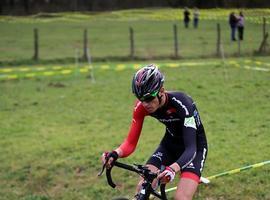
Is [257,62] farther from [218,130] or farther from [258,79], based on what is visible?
[218,130]

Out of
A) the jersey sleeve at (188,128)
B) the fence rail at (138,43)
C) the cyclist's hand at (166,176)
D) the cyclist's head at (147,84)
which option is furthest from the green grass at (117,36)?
the cyclist's hand at (166,176)

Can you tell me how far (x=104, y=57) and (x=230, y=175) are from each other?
20.5m

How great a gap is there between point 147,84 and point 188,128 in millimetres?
788

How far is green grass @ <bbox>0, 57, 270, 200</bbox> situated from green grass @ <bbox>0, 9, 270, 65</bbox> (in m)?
4.14

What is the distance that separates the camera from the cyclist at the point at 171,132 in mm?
5438

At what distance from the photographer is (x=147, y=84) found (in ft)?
17.7

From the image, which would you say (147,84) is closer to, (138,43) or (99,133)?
(99,133)

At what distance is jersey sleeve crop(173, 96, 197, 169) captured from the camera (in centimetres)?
559

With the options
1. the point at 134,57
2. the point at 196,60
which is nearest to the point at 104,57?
the point at 134,57

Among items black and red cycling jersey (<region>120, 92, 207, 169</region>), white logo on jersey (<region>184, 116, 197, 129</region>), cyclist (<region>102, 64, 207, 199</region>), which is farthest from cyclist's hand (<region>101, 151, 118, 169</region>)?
white logo on jersey (<region>184, 116, 197, 129</region>)

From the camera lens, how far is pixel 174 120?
598 centimetres

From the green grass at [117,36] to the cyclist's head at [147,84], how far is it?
13.2 metres

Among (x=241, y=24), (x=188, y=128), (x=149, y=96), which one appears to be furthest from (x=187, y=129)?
(x=241, y=24)

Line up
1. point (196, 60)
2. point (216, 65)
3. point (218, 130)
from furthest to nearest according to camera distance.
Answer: point (196, 60) → point (216, 65) → point (218, 130)
